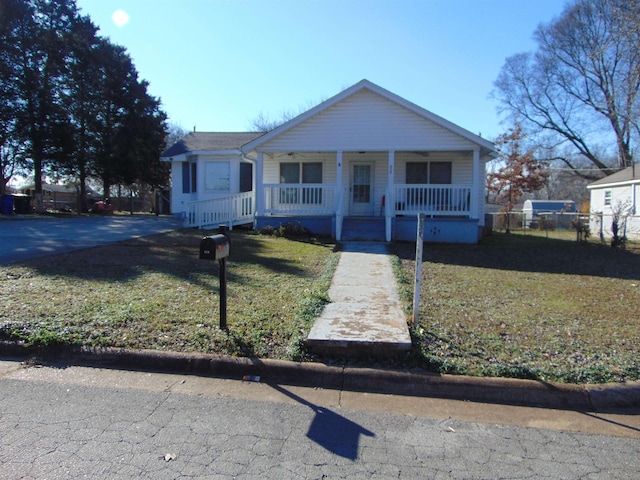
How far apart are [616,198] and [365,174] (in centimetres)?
1936

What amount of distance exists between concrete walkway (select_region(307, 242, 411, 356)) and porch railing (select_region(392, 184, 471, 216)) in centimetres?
573

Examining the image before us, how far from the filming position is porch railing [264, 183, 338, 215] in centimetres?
1398

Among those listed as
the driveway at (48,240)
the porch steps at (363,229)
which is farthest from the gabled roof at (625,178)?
the driveway at (48,240)

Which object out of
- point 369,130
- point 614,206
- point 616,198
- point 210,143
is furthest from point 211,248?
point 616,198

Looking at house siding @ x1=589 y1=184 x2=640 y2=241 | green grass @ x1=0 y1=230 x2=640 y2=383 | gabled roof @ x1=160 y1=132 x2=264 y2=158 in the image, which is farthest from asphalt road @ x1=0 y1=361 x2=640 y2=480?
house siding @ x1=589 y1=184 x2=640 y2=241

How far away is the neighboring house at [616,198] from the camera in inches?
885

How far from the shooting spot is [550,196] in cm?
6519

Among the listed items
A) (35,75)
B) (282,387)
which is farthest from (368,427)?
(35,75)

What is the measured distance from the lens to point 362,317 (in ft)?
16.6

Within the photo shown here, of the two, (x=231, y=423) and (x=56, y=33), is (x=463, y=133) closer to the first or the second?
(x=231, y=423)

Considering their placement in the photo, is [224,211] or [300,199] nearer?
[300,199]

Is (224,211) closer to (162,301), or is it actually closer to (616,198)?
(162,301)

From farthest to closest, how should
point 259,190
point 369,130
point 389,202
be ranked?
point 259,190 → point 369,130 → point 389,202

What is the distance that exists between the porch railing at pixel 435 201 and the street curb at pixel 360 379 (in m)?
10.2
